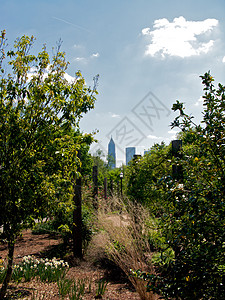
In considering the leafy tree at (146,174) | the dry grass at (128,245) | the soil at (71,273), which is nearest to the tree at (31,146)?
the soil at (71,273)

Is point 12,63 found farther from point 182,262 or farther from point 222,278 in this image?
point 222,278

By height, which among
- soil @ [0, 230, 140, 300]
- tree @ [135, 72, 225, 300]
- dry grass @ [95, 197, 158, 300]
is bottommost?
soil @ [0, 230, 140, 300]

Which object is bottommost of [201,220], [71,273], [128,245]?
[71,273]

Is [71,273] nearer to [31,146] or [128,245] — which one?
[128,245]

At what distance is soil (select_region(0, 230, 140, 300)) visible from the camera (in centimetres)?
365

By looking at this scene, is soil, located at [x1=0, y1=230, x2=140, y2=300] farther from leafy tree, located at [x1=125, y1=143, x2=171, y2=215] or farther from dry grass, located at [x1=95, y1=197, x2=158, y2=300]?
leafy tree, located at [x1=125, y1=143, x2=171, y2=215]

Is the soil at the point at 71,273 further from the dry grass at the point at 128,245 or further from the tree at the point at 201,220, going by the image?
the tree at the point at 201,220

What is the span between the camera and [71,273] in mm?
4898

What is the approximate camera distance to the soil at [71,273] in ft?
12.0

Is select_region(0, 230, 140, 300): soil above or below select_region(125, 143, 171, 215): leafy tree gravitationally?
below

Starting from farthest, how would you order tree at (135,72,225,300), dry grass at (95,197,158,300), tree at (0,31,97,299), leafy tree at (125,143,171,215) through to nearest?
leafy tree at (125,143,171,215)
dry grass at (95,197,158,300)
tree at (0,31,97,299)
tree at (135,72,225,300)

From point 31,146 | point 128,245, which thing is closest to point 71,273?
point 128,245

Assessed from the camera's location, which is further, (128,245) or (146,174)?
(146,174)

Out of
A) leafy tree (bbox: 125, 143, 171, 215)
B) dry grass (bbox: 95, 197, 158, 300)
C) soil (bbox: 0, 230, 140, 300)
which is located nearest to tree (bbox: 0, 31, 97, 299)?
soil (bbox: 0, 230, 140, 300)
